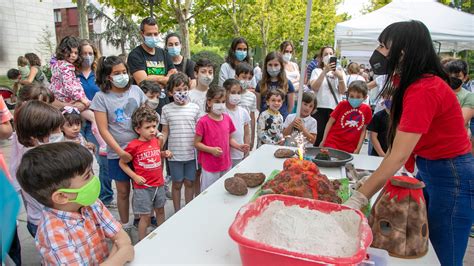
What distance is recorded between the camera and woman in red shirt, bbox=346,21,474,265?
170 cm

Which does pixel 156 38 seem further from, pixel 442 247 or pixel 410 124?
pixel 442 247

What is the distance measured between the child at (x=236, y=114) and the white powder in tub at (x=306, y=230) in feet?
7.41

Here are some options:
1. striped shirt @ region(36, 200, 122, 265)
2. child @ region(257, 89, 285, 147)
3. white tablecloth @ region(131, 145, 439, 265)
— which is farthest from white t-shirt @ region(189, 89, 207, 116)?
striped shirt @ region(36, 200, 122, 265)

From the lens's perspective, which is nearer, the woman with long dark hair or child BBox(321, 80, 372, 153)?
child BBox(321, 80, 372, 153)

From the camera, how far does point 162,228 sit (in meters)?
1.70

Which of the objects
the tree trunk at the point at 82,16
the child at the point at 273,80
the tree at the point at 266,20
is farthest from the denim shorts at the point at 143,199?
the tree at the point at 266,20

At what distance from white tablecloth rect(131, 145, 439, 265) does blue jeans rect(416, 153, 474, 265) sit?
1.00 ft

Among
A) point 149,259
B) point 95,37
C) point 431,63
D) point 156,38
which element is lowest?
point 149,259

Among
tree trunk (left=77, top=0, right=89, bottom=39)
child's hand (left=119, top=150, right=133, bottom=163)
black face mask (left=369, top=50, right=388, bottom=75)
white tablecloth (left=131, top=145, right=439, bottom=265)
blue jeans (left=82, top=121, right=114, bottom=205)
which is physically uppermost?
tree trunk (left=77, top=0, right=89, bottom=39)

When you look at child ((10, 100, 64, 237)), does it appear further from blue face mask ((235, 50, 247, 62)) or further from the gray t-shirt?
blue face mask ((235, 50, 247, 62))

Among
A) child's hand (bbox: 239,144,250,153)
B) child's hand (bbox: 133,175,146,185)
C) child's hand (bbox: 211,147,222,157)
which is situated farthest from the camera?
child's hand (bbox: 239,144,250,153)

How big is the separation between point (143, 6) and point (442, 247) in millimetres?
13300

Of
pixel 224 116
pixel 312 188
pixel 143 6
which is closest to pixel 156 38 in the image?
pixel 224 116

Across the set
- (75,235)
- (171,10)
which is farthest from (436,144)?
(171,10)
